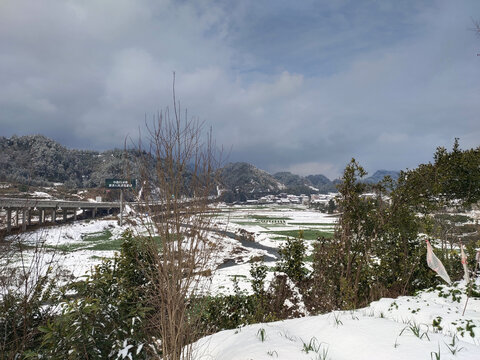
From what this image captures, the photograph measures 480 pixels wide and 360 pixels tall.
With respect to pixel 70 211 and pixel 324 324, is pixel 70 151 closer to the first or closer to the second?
pixel 70 211

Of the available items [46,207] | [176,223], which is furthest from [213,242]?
[46,207]

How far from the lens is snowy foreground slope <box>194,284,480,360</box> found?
3.37m

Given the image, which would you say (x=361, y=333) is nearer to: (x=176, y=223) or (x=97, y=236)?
(x=176, y=223)

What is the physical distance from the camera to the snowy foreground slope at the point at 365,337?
337cm

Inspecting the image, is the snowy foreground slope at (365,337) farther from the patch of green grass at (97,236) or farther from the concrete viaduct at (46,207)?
the patch of green grass at (97,236)

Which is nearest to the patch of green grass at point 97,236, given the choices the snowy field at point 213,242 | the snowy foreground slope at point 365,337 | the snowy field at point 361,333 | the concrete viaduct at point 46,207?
the snowy field at point 213,242

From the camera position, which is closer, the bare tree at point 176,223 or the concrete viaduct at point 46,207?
the bare tree at point 176,223

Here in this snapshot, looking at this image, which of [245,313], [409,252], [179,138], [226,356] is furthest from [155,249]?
[409,252]

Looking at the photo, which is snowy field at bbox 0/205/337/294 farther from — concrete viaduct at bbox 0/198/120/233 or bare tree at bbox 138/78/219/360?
concrete viaduct at bbox 0/198/120/233

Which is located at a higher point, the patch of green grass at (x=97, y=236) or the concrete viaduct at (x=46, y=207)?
the concrete viaduct at (x=46, y=207)

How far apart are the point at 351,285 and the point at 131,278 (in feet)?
18.7

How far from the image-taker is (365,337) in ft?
12.5

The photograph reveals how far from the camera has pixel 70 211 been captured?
6378 cm

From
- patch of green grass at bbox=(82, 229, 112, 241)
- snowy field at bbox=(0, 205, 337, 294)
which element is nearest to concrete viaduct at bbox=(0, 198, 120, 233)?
snowy field at bbox=(0, 205, 337, 294)
